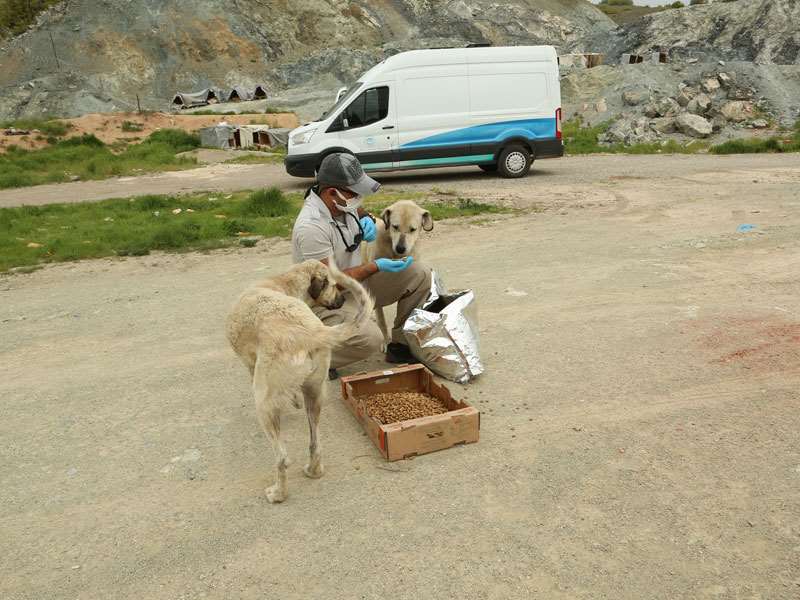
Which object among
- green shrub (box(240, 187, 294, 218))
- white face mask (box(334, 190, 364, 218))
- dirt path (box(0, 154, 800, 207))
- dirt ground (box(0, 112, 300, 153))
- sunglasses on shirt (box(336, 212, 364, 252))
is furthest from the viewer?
dirt ground (box(0, 112, 300, 153))

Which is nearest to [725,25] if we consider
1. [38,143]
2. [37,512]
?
[38,143]

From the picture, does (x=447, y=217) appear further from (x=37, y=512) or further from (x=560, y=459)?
(x=37, y=512)

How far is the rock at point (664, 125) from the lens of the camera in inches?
842

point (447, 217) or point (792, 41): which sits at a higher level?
point (792, 41)

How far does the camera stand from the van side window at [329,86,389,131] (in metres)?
14.4

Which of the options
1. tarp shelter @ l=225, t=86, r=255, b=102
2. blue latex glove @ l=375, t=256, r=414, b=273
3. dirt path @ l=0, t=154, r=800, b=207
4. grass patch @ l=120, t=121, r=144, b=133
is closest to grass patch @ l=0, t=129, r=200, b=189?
dirt path @ l=0, t=154, r=800, b=207

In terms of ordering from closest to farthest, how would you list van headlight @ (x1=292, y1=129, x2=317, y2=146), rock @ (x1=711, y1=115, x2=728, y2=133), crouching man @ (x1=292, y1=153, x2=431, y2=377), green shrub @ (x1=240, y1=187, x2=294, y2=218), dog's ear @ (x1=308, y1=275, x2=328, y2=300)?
dog's ear @ (x1=308, y1=275, x2=328, y2=300) → crouching man @ (x1=292, y1=153, x2=431, y2=377) → green shrub @ (x1=240, y1=187, x2=294, y2=218) → van headlight @ (x1=292, y1=129, x2=317, y2=146) → rock @ (x1=711, y1=115, x2=728, y2=133)

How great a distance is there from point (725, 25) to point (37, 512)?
145 ft

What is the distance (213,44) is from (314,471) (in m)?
47.9

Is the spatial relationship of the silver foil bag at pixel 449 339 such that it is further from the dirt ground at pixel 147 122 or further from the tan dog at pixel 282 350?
the dirt ground at pixel 147 122

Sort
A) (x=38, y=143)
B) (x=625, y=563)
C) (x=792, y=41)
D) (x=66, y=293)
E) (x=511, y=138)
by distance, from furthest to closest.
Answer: (x=792, y=41) < (x=38, y=143) < (x=511, y=138) < (x=66, y=293) < (x=625, y=563)

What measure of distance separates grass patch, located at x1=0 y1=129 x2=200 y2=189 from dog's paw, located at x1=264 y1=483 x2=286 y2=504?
18420 mm

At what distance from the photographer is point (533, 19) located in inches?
2088

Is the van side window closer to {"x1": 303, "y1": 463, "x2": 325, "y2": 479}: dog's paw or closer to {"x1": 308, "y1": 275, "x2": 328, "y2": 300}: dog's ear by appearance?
{"x1": 308, "y1": 275, "x2": 328, "y2": 300}: dog's ear
